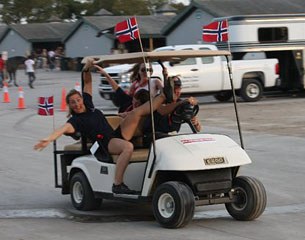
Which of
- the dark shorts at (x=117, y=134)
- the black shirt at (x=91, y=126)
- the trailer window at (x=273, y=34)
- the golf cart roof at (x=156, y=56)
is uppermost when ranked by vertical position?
the trailer window at (x=273, y=34)

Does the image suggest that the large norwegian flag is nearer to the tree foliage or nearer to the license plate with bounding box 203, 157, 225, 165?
the license plate with bounding box 203, 157, 225, 165

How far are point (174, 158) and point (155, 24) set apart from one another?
45933 millimetres

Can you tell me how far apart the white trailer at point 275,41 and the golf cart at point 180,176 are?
18.6 m

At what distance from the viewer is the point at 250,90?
83.0 feet

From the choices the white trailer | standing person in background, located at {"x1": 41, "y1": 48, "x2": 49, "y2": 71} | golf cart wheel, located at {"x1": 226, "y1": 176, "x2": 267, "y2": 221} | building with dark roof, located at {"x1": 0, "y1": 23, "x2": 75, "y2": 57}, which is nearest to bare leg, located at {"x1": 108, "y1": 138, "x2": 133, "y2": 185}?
golf cart wheel, located at {"x1": 226, "y1": 176, "x2": 267, "y2": 221}

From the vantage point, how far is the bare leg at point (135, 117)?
8477 millimetres

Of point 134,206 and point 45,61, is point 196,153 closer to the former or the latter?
point 134,206

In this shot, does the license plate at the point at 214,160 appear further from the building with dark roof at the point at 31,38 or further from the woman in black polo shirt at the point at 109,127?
the building with dark roof at the point at 31,38

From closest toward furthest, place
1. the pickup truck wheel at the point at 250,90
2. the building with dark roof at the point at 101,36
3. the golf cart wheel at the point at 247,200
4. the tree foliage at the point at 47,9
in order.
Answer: the golf cart wheel at the point at 247,200 < the pickup truck wheel at the point at 250,90 < the building with dark roof at the point at 101,36 < the tree foliage at the point at 47,9

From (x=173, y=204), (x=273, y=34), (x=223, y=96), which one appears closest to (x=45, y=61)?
(x=273, y=34)

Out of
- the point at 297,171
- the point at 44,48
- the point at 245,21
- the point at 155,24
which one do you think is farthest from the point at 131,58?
the point at 44,48

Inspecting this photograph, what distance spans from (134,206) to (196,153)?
5.85ft

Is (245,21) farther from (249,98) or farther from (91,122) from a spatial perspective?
(91,122)

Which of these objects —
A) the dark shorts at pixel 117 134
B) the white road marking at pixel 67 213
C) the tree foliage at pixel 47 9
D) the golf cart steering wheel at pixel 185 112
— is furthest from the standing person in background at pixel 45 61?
the golf cart steering wheel at pixel 185 112
